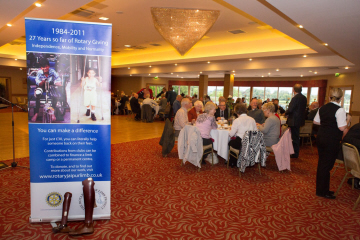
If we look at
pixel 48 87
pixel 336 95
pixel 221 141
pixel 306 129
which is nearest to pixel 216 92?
pixel 306 129

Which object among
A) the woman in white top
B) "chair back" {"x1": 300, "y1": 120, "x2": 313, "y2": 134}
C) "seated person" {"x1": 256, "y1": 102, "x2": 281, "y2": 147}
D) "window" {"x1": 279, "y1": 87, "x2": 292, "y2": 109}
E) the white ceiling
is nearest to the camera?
the woman in white top

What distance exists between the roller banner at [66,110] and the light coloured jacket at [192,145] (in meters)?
2.12

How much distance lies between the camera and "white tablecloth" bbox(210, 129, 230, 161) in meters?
5.02

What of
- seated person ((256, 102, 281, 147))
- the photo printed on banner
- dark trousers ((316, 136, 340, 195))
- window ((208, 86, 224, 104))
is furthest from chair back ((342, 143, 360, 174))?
window ((208, 86, 224, 104))

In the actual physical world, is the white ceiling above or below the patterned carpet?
above

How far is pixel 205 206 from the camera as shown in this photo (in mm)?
3303

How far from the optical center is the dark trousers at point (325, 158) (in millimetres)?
3439

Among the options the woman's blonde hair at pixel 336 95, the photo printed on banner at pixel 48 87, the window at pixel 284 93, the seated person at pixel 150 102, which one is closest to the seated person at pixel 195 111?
the woman's blonde hair at pixel 336 95

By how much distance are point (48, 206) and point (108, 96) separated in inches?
55.0

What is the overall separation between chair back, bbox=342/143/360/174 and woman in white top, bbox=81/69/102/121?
132 inches

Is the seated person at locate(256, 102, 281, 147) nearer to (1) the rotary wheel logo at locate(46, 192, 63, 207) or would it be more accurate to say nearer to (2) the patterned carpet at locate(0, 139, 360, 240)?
(2) the patterned carpet at locate(0, 139, 360, 240)

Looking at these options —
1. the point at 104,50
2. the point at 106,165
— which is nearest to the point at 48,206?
the point at 106,165

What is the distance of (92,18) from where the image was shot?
7.02 meters

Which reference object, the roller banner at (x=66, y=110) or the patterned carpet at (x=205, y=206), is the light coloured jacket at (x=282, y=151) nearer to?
the patterned carpet at (x=205, y=206)
